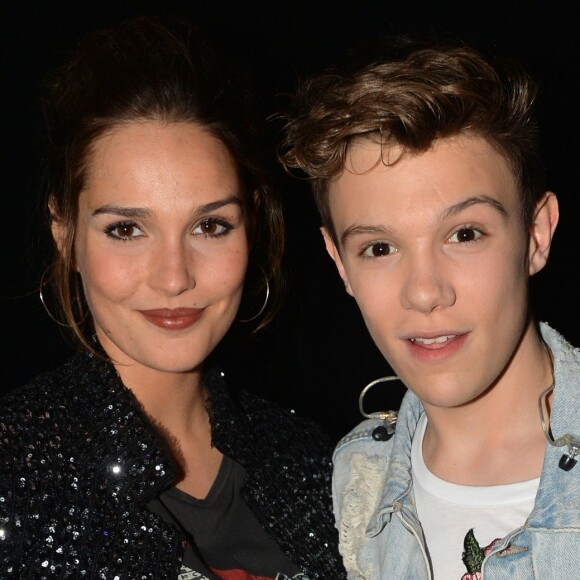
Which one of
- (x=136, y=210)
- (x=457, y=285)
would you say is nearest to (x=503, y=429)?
(x=457, y=285)

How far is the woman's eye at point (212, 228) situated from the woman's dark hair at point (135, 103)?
8 cm

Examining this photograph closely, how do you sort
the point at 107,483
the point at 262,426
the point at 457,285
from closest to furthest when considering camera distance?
the point at 457,285 → the point at 107,483 → the point at 262,426

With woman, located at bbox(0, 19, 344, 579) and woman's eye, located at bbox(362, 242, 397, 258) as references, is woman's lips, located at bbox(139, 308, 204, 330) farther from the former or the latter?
woman's eye, located at bbox(362, 242, 397, 258)

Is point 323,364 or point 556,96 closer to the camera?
point 556,96

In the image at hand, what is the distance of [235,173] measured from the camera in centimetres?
211

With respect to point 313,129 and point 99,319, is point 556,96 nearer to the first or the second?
point 313,129

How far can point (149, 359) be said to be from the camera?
206 cm

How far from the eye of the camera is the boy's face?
174 cm

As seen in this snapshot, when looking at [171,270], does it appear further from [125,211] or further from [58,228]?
[58,228]

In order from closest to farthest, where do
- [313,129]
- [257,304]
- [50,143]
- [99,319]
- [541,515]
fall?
[541,515], [313,129], [99,319], [50,143], [257,304]

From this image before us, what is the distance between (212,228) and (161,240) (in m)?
0.13

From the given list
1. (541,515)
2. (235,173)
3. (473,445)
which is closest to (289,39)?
(235,173)

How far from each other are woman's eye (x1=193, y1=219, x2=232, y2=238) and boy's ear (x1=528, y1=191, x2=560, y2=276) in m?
0.64

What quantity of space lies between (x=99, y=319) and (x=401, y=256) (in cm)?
69
